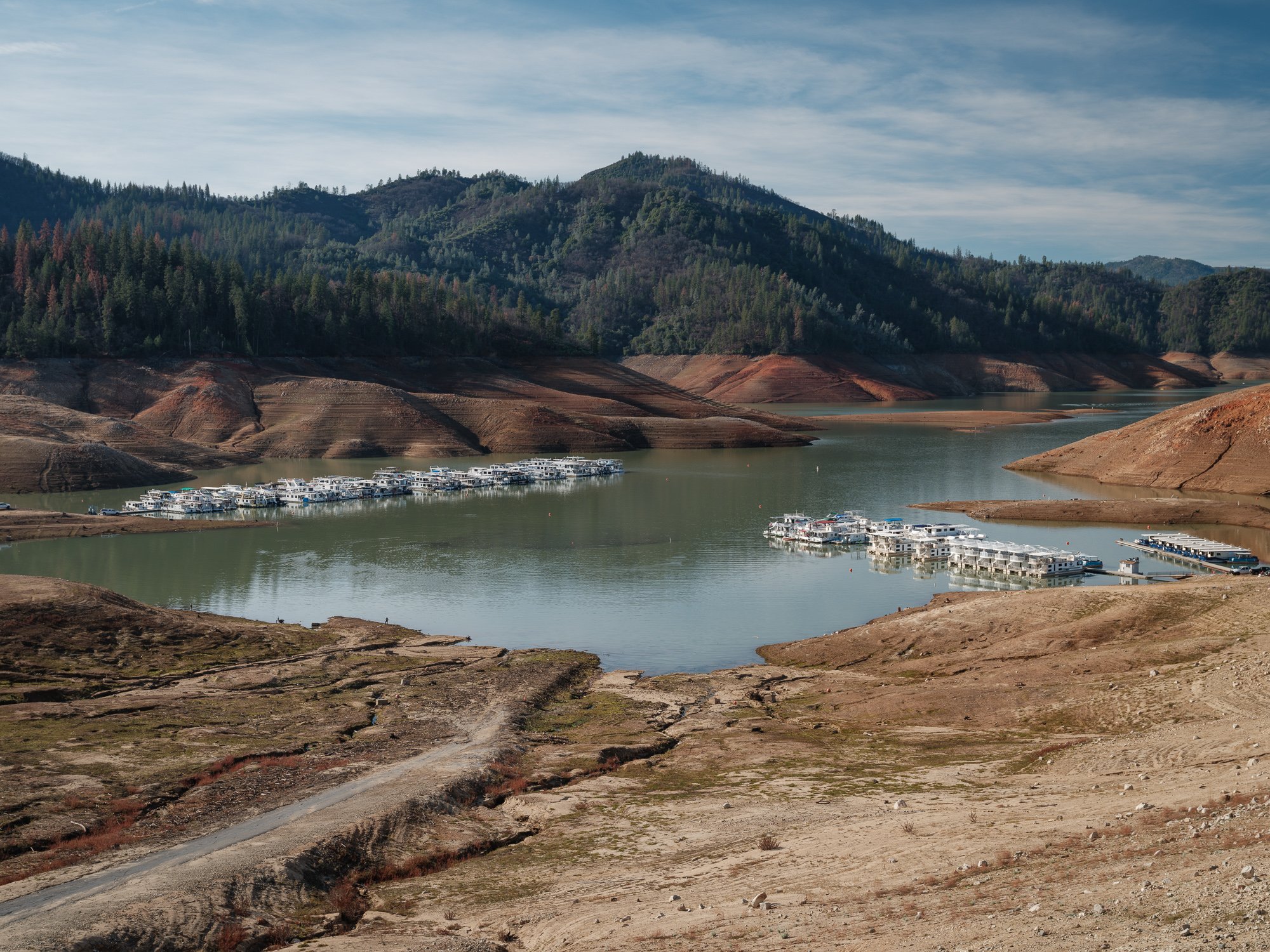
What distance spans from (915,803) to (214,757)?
23.8m

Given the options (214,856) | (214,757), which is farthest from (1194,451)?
(214,856)

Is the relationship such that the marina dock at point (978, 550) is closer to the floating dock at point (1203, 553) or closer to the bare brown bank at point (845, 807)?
the floating dock at point (1203, 553)

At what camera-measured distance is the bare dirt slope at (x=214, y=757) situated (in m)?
Result: 28.5

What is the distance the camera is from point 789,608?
72.3 meters

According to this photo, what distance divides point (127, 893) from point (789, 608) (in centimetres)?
4929

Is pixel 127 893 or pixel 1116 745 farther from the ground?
pixel 1116 745

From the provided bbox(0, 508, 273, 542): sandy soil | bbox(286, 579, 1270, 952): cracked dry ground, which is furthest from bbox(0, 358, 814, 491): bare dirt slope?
bbox(286, 579, 1270, 952): cracked dry ground

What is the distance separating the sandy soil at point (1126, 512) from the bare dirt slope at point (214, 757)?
209 feet

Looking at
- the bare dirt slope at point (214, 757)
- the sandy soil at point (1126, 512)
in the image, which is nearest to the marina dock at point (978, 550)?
the sandy soil at point (1126, 512)

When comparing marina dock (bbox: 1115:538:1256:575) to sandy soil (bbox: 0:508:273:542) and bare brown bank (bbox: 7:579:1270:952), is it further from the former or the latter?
sandy soil (bbox: 0:508:273:542)

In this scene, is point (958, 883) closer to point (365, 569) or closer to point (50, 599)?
point (50, 599)

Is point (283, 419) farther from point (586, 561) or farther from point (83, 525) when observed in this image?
point (586, 561)

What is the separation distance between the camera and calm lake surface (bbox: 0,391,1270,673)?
68875mm

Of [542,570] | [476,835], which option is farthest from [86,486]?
[476,835]
